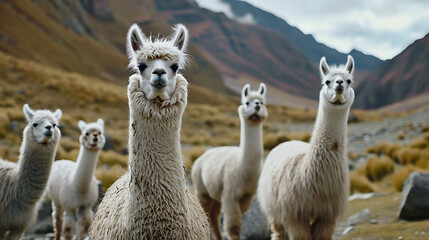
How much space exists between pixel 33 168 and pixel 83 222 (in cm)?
105

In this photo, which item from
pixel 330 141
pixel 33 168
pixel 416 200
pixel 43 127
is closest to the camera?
pixel 330 141

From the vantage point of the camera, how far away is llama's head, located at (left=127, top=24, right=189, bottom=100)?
223cm

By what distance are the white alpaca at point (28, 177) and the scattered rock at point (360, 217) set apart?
394 centimetres

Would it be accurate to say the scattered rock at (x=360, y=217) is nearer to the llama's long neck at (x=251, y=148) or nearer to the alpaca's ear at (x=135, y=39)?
the llama's long neck at (x=251, y=148)

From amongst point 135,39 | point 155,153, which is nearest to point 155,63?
point 135,39

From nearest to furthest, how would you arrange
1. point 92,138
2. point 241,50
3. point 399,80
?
point 92,138, point 399,80, point 241,50

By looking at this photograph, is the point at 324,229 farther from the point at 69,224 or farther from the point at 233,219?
the point at 69,224

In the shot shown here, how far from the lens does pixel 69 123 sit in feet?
47.3

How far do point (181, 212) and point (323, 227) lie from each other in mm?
1774

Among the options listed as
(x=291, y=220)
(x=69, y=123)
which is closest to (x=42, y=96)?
(x=69, y=123)

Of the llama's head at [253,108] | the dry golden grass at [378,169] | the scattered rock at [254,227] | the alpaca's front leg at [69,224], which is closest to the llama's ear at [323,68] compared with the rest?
the llama's head at [253,108]

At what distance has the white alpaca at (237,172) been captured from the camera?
4.86 meters

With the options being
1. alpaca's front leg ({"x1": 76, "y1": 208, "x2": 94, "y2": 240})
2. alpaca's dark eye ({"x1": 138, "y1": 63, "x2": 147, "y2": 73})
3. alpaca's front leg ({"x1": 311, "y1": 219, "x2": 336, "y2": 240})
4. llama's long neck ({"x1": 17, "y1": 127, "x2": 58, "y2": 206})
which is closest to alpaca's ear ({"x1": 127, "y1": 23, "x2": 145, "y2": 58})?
alpaca's dark eye ({"x1": 138, "y1": 63, "x2": 147, "y2": 73})

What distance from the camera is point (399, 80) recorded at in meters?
61.0
